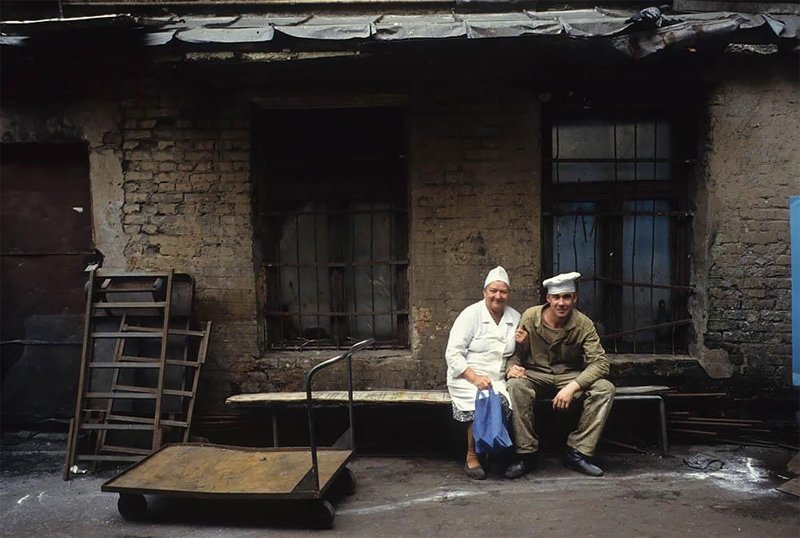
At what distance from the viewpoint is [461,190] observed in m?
5.18

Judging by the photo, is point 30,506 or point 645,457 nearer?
point 30,506

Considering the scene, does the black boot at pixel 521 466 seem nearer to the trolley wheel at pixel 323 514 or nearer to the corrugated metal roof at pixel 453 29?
the trolley wheel at pixel 323 514

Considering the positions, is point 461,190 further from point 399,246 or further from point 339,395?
point 339,395

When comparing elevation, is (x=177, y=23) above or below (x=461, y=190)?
above

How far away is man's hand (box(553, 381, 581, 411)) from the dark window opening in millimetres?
1558

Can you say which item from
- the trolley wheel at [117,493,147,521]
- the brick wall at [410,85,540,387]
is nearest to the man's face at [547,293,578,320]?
the brick wall at [410,85,540,387]

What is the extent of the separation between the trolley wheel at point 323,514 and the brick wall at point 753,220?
11.3 ft

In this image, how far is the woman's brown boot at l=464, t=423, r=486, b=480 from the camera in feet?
14.7

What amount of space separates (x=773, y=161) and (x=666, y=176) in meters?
0.80

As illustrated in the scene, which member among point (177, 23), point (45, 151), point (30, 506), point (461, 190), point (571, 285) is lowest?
point (30, 506)

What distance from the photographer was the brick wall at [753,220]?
5055mm

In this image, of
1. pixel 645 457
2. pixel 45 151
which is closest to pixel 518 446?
pixel 645 457

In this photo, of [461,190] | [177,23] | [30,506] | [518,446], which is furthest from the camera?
[461,190]

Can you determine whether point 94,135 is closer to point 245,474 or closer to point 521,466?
point 245,474
